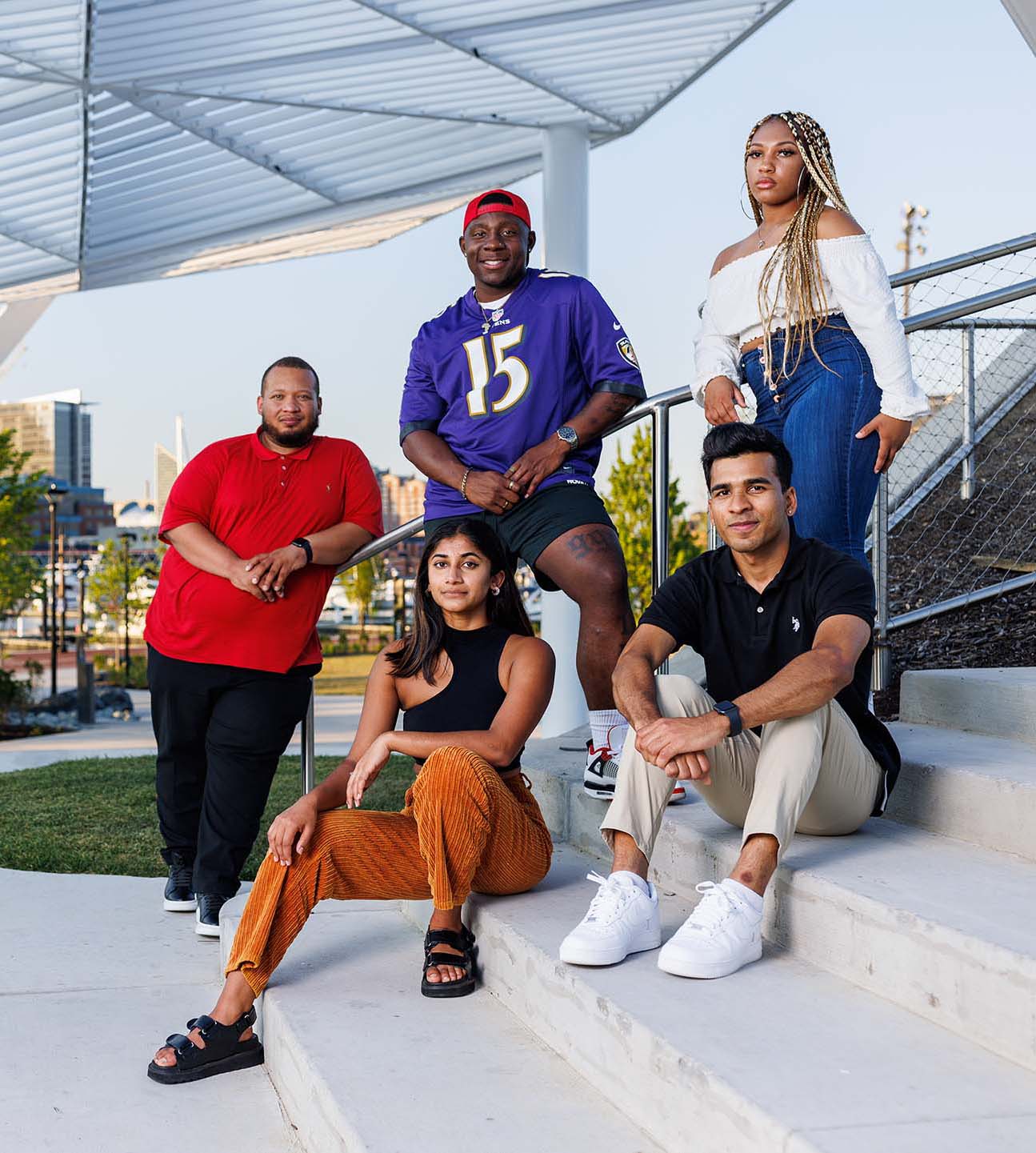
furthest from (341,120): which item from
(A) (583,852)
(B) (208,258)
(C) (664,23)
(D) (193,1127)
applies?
(D) (193,1127)

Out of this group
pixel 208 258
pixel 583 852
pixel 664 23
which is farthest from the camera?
pixel 208 258

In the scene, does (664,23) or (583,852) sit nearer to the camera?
(583,852)

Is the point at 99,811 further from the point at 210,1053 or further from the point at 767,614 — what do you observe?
the point at 767,614

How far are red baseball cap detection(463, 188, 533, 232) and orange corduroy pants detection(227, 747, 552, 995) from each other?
5.74ft

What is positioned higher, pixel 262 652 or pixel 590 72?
pixel 590 72

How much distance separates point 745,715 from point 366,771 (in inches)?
37.4

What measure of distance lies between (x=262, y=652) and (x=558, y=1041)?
72.5 inches

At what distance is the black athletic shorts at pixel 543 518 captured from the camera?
3604 mm

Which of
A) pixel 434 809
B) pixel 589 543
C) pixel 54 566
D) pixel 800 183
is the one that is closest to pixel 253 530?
pixel 589 543

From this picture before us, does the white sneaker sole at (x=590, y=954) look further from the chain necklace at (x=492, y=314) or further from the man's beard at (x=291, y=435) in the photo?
the man's beard at (x=291, y=435)

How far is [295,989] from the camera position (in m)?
2.96

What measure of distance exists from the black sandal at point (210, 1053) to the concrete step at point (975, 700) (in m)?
2.15

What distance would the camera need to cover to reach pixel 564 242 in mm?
9953

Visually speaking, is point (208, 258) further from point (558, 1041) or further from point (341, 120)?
point (558, 1041)
